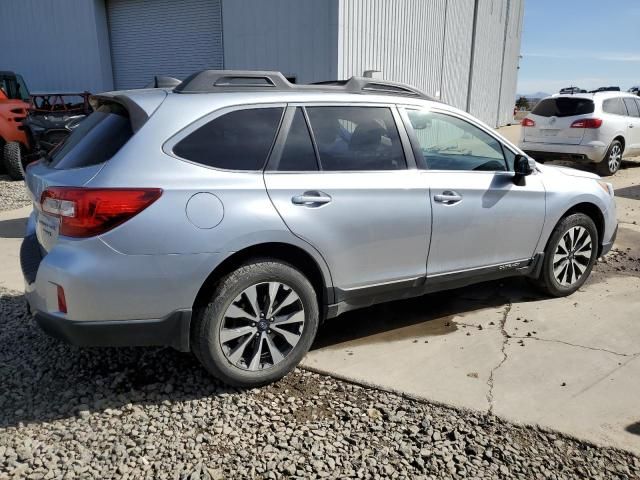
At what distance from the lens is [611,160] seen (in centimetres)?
1149

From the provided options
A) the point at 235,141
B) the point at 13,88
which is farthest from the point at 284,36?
the point at 235,141

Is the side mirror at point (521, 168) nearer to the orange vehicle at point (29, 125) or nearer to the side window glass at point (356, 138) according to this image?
the side window glass at point (356, 138)

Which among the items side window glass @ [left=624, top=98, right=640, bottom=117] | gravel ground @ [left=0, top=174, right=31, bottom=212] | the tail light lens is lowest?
gravel ground @ [left=0, top=174, right=31, bottom=212]

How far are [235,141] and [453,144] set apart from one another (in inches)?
67.9

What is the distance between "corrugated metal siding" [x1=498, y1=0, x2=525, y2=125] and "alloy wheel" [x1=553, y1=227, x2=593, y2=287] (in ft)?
62.5

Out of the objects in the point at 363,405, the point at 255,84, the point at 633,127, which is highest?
the point at 255,84

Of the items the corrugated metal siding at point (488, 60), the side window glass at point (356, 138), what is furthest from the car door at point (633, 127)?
the side window glass at point (356, 138)

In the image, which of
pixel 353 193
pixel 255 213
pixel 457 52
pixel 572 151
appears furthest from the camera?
pixel 457 52

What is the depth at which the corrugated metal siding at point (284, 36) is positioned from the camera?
10.3 metres

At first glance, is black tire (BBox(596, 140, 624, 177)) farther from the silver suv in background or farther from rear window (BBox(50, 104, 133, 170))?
rear window (BBox(50, 104, 133, 170))

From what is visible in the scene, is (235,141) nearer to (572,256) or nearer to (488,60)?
(572,256)

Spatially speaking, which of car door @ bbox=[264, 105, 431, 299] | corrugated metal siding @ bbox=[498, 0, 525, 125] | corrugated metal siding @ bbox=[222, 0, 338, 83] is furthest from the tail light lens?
corrugated metal siding @ bbox=[498, 0, 525, 125]

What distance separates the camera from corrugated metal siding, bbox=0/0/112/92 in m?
14.9

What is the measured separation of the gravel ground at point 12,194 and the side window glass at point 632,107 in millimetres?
11720
